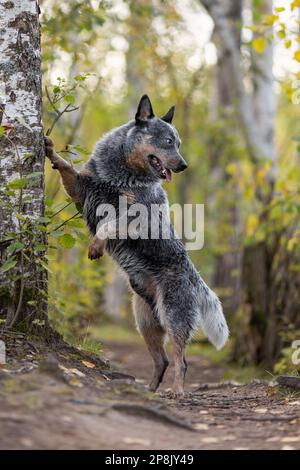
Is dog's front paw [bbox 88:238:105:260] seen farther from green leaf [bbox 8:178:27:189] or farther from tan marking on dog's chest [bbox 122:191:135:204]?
green leaf [bbox 8:178:27:189]

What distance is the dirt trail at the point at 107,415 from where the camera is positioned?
12.6 feet

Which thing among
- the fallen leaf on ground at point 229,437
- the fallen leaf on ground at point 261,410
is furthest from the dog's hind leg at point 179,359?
the fallen leaf on ground at point 229,437

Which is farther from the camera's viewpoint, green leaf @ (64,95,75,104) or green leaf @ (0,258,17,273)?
green leaf @ (64,95,75,104)

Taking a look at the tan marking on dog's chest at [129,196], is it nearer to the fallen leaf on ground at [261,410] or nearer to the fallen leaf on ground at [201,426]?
the fallen leaf on ground at [261,410]

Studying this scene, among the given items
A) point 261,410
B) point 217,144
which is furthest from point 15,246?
point 217,144

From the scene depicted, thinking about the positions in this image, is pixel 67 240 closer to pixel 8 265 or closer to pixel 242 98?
pixel 8 265

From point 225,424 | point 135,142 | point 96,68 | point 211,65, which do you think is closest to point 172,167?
point 135,142

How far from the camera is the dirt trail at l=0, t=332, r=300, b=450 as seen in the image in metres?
3.85

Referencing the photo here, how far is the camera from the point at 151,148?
6.79 m

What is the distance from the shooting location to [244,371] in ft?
34.8

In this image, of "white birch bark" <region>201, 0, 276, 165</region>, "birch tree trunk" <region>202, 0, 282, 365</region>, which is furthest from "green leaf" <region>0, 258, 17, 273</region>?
"white birch bark" <region>201, 0, 276, 165</region>

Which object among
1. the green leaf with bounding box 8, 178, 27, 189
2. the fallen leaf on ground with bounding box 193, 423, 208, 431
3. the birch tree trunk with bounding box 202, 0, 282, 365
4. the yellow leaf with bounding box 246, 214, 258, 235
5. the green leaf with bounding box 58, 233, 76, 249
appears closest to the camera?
the fallen leaf on ground with bounding box 193, 423, 208, 431

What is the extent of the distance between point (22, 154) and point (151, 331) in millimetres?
2153

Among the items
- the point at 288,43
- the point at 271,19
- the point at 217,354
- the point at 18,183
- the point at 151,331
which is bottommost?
the point at 217,354
